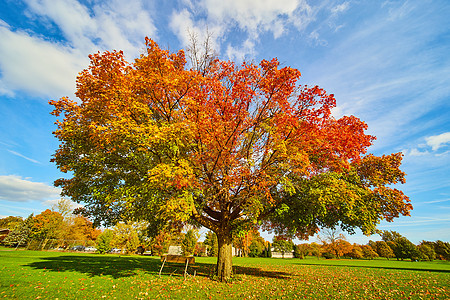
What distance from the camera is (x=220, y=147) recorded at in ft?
34.3

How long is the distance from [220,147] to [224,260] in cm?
658

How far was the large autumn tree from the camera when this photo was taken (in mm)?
9461

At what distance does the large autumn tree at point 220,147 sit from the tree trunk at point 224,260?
0.17 ft

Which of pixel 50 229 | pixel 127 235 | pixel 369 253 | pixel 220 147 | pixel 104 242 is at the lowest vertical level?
pixel 369 253

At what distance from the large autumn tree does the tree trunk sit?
5 centimetres

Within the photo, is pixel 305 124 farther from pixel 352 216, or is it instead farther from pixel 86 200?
pixel 86 200

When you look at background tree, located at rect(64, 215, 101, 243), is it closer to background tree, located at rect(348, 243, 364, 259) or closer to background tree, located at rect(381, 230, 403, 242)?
background tree, located at rect(348, 243, 364, 259)

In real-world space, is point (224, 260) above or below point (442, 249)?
below

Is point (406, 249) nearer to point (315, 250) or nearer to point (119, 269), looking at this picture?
point (315, 250)

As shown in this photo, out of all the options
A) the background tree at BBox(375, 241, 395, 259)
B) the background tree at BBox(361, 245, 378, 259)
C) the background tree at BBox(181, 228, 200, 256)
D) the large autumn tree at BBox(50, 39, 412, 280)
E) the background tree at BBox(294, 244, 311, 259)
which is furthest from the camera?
the background tree at BBox(361, 245, 378, 259)

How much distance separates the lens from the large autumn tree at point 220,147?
31.0 feet

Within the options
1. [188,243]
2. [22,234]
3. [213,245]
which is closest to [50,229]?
[22,234]

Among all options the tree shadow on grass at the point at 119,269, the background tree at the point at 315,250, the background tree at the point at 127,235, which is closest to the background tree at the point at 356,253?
the background tree at the point at 315,250

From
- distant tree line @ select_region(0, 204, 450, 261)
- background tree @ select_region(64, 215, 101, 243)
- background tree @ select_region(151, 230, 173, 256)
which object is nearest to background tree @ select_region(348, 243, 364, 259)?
distant tree line @ select_region(0, 204, 450, 261)
